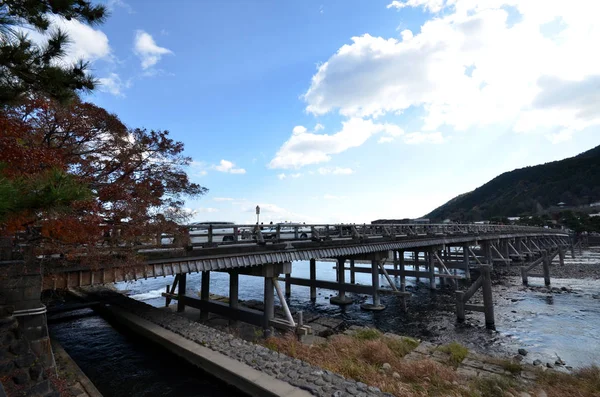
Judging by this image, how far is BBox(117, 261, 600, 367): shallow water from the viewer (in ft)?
47.9

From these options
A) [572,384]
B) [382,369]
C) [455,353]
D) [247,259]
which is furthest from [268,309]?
[572,384]

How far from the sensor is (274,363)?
7.71 meters

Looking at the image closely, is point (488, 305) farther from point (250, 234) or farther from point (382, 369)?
point (250, 234)

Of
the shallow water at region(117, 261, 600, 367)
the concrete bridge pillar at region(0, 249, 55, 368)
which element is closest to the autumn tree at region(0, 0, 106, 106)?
the concrete bridge pillar at region(0, 249, 55, 368)

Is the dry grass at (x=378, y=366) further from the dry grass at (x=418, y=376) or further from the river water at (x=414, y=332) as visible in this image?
the river water at (x=414, y=332)

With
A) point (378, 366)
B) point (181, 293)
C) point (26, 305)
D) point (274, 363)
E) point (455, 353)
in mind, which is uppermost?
point (26, 305)

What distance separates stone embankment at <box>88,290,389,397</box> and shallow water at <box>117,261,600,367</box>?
1089 centimetres

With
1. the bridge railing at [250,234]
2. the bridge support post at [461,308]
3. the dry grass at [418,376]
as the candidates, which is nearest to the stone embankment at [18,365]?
the bridge railing at [250,234]

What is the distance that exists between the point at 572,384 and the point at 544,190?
165610mm

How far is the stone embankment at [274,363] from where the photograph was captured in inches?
255

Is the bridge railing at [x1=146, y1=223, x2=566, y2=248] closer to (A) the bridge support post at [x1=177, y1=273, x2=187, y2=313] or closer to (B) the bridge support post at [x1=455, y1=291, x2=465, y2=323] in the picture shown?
(A) the bridge support post at [x1=177, y1=273, x2=187, y2=313]

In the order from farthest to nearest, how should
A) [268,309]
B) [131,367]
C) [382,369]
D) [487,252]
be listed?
[487,252], [268,309], [131,367], [382,369]

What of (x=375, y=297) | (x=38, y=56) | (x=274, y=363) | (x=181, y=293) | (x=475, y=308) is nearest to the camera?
(x=38, y=56)

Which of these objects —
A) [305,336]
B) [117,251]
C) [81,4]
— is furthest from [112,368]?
[81,4]
